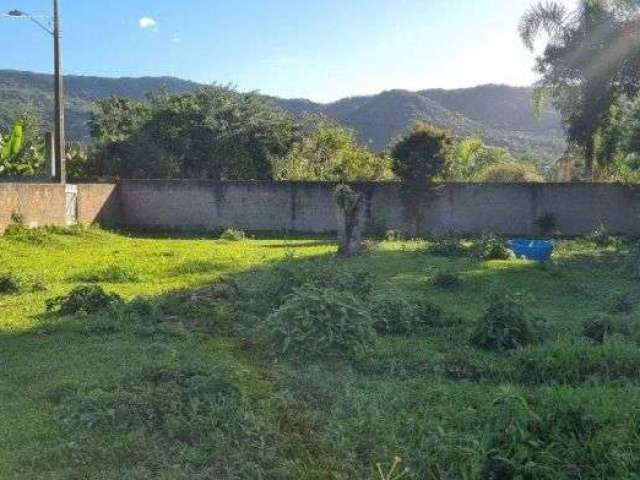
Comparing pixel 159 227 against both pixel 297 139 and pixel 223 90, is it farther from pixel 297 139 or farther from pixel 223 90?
pixel 223 90

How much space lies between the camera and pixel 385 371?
605cm

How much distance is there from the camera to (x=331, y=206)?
2306 centimetres

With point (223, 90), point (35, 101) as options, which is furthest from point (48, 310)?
point (35, 101)

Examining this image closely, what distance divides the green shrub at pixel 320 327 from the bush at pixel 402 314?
0.90 meters

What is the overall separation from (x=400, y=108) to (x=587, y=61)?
3670 cm

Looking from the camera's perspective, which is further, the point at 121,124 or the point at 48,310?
the point at 121,124

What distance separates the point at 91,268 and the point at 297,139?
19.9m

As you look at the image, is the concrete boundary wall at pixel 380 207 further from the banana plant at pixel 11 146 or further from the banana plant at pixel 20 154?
the banana plant at pixel 20 154

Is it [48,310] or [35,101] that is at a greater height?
[35,101]

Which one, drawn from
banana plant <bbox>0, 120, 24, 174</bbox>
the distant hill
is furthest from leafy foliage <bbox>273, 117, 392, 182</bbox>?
the distant hill

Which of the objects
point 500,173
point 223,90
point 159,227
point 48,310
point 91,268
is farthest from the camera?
point 223,90

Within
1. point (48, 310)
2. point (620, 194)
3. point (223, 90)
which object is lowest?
point (48, 310)

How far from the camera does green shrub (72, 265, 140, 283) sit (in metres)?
11.4

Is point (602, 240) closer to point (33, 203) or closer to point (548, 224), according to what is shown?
point (548, 224)
